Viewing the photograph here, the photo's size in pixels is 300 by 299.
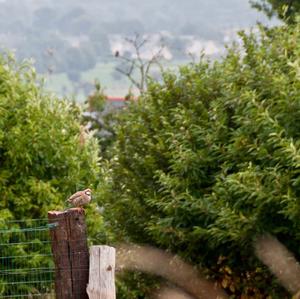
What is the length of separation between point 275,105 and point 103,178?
3368 millimetres

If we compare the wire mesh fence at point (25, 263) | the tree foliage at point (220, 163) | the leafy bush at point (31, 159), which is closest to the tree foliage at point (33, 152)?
the leafy bush at point (31, 159)

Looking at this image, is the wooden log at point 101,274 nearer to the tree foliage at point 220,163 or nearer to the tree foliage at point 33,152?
the tree foliage at point 220,163

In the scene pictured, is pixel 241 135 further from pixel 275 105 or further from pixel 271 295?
pixel 271 295

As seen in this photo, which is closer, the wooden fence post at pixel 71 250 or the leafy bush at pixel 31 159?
the wooden fence post at pixel 71 250

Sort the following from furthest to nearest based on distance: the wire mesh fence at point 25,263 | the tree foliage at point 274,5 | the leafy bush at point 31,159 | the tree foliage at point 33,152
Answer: the tree foliage at point 274,5 → the tree foliage at point 33,152 → the leafy bush at point 31,159 → the wire mesh fence at point 25,263

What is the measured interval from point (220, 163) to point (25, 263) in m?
2.34

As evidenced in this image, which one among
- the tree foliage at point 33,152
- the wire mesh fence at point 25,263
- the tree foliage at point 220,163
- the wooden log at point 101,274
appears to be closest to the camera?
the wooden log at point 101,274

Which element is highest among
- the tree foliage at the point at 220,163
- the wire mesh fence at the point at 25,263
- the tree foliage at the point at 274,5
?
the tree foliage at the point at 274,5

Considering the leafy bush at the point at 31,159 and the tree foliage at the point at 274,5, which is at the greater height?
the tree foliage at the point at 274,5

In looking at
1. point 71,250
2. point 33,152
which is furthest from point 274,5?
point 71,250

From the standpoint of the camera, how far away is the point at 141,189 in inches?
444

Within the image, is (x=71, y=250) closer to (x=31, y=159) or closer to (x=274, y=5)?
(x=31, y=159)

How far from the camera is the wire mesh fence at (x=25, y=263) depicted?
10523 millimetres

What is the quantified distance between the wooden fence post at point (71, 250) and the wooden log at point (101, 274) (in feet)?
0.26
